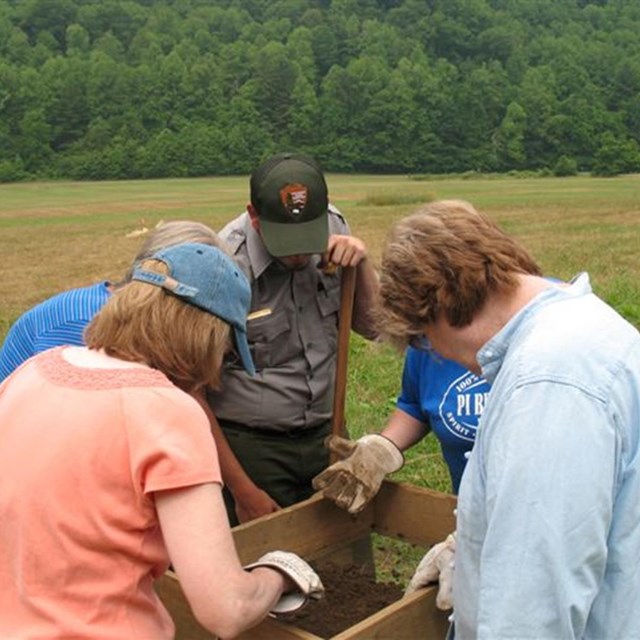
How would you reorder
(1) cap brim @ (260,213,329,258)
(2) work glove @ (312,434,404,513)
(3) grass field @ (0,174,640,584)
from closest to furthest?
1. (2) work glove @ (312,434,404,513)
2. (1) cap brim @ (260,213,329,258)
3. (3) grass field @ (0,174,640,584)

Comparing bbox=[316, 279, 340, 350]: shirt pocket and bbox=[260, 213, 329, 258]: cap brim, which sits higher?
bbox=[260, 213, 329, 258]: cap brim

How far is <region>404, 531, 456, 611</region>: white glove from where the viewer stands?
2590mm

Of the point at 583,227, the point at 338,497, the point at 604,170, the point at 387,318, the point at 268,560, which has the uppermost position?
the point at 387,318

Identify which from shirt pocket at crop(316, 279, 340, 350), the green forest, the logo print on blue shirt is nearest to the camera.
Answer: the logo print on blue shirt

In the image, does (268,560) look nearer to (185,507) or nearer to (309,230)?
(185,507)

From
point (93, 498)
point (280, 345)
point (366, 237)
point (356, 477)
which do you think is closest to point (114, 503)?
point (93, 498)

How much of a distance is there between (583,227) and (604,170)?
53.6 meters

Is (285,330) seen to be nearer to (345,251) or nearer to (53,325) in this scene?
(345,251)

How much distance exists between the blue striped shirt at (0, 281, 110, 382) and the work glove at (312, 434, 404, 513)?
95cm

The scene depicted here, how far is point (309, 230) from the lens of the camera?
374cm

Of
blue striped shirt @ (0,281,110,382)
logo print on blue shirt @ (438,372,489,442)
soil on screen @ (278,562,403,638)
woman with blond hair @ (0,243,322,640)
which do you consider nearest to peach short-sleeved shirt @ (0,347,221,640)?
woman with blond hair @ (0,243,322,640)

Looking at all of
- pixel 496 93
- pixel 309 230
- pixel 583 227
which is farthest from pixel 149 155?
pixel 309 230

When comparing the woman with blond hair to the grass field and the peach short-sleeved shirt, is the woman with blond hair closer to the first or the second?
the peach short-sleeved shirt

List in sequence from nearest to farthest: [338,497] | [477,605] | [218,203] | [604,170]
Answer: [477,605] → [338,497] → [218,203] → [604,170]
